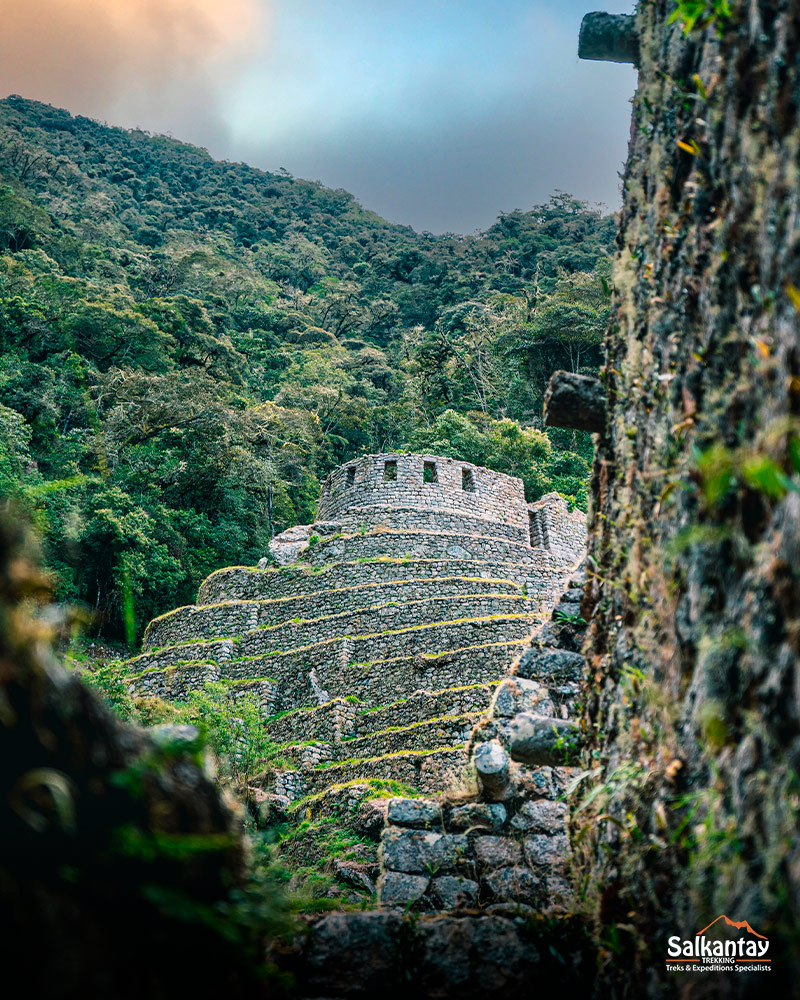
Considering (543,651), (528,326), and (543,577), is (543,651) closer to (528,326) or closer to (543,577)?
(543,577)

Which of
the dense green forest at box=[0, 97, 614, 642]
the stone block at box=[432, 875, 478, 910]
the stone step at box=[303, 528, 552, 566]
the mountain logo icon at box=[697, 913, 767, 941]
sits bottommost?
the stone block at box=[432, 875, 478, 910]

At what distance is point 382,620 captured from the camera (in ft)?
44.0

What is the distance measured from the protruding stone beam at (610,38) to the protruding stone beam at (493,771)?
13.3 feet

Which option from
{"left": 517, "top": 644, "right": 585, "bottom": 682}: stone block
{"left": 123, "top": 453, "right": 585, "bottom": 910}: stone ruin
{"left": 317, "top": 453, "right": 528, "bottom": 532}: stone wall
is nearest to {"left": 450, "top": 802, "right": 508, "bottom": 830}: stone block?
{"left": 123, "top": 453, "right": 585, "bottom": 910}: stone ruin

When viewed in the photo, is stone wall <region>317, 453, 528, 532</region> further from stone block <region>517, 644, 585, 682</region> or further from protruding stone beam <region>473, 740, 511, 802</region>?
protruding stone beam <region>473, 740, 511, 802</region>

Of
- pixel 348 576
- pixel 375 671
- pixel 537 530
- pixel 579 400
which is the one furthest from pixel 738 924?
pixel 537 530

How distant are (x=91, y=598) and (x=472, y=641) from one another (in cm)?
1094

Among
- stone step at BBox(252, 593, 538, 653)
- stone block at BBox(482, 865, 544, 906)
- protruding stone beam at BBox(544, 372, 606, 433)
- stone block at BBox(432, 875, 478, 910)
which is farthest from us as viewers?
stone step at BBox(252, 593, 538, 653)

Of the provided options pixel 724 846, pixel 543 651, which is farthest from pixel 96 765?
pixel 543 651

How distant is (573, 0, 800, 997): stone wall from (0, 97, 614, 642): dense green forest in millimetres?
1222

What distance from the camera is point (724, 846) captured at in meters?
1.78

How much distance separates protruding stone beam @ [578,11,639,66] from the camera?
3672 mm

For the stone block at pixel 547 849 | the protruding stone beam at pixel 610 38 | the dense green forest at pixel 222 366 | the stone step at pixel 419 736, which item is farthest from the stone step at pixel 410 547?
the protruding stone beam at pixel 610 38

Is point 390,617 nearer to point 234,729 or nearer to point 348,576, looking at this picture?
point 348,576
